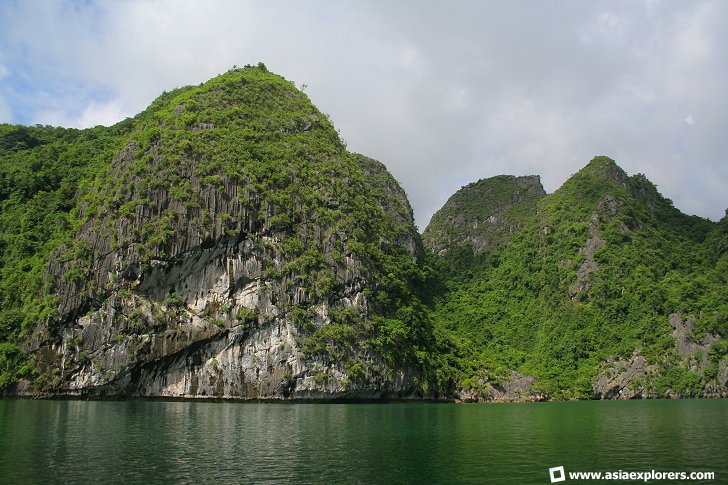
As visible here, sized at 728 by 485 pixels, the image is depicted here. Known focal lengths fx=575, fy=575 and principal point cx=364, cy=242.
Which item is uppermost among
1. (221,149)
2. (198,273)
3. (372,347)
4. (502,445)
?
(221,149)

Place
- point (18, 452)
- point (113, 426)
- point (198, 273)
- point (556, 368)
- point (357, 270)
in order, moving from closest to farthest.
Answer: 1. point (18, 452)
2. point (113, 426)
3. point (198, 273)
4. point (357, 270)
5. point (556, 368)

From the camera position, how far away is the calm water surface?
15498 mm

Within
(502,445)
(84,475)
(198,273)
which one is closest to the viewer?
(84,475)

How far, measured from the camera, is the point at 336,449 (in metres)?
20.1

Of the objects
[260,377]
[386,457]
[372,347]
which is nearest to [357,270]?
[372,347]

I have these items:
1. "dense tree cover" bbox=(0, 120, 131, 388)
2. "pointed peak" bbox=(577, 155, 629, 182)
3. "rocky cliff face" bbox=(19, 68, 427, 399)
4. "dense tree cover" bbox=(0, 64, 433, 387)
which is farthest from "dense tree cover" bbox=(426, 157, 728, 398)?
"dense tree cover" bbox=(0, 120, 131, 388)

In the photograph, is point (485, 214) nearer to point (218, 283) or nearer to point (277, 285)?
point (277, 285)

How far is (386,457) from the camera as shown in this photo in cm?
1852

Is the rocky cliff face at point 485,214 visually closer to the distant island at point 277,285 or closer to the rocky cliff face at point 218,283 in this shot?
the distant island at point 277,285

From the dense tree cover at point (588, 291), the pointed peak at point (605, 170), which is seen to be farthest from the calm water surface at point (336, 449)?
the pointed peak at point (605, 170)

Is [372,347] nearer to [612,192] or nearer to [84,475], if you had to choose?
[84,475]

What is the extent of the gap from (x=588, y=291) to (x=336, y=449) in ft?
233

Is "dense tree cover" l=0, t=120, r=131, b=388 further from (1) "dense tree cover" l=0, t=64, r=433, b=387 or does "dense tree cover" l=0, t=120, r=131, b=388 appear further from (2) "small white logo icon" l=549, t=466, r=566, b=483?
(2) "small white logo icon" l=549, t=466, r=566, b=483

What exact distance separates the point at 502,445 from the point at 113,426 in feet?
56.1
